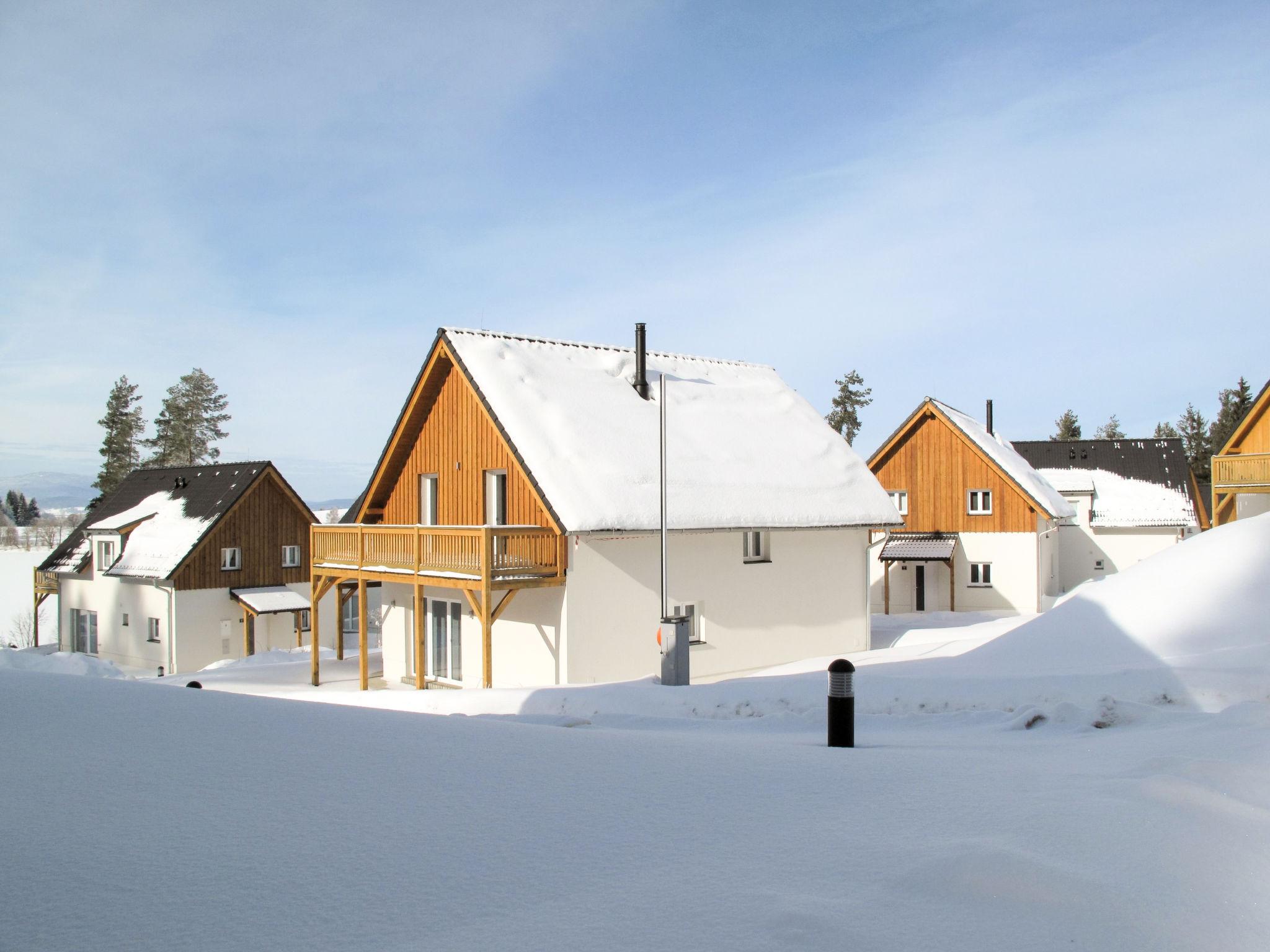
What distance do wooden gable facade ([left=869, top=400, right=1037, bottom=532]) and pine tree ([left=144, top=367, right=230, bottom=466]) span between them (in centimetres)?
5035

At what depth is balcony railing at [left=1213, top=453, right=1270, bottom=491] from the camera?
89.9 feet

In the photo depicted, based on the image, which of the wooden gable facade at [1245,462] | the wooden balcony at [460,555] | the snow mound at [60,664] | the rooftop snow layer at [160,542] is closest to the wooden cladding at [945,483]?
the wooden gable facade at [1245,462]

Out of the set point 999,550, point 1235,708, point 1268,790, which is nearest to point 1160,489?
point 999,550

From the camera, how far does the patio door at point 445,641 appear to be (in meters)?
21.0

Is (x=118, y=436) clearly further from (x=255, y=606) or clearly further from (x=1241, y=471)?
(x=1241, y=471)

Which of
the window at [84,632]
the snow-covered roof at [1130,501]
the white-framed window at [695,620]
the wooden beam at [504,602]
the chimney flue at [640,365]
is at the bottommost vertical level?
the window at [84,632]

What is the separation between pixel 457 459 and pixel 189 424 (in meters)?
52.8

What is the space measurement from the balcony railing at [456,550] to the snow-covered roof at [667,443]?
964 mm

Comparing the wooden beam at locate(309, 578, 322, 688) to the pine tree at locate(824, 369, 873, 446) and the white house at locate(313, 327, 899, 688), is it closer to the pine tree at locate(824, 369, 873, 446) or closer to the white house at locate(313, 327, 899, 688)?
the white house at locate(313, 327, 899, 688)

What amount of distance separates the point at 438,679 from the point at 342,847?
60.8 ft

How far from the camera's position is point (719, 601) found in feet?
67.4

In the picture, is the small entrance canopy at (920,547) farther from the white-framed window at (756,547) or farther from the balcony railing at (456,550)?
the balcony railing at (456,550)

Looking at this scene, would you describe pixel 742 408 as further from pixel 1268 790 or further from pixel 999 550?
pixel 1268 790

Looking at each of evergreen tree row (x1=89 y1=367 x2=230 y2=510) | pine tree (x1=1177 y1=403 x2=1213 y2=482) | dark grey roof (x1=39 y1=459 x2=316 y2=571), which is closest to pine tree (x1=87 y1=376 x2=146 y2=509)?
evergreen tree row (x1=89 y1=367 x2=230 y2=510)
